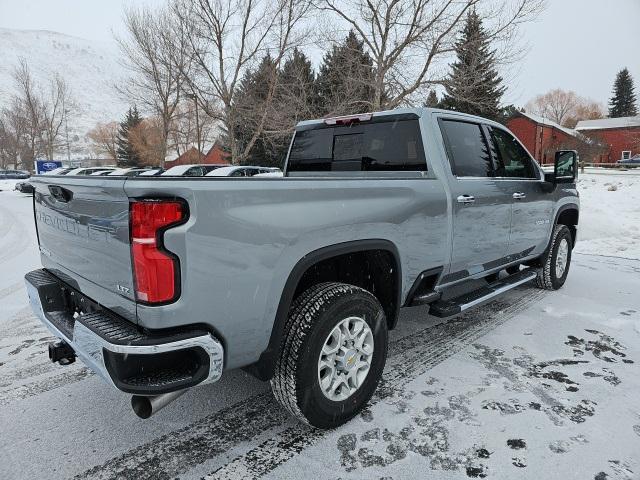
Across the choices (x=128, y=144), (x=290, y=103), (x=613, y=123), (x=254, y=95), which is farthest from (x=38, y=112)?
(x=613, y=123)

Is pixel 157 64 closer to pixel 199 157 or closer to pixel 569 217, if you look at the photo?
pixel 199 157

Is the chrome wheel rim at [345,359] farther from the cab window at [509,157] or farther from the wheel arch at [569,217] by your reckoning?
the wheel arch at [569,217]

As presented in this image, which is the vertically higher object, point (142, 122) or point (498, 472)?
point (142, 122)

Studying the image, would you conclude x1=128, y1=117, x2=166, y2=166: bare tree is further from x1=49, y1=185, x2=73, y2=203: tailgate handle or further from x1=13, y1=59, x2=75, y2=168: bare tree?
x1=49, y1=185, x2=73, y2=203: tailgate handle

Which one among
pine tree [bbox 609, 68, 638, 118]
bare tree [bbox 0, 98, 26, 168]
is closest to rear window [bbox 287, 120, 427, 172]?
bare tree [bbox 0, 98, 26, 168]

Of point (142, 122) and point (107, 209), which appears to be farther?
point (142, 122)

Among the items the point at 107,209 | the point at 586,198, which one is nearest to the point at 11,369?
the point at 107,209

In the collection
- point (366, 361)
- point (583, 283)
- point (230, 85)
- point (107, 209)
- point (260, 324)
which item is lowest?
point (583, 283)

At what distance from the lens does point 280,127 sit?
2241cm

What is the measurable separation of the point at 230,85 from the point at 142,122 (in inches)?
1140

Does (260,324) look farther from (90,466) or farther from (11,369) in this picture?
(11,369)

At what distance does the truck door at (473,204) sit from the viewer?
337cm

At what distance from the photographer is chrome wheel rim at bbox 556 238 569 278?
545 cm

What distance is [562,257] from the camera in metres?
5.57
